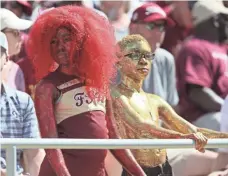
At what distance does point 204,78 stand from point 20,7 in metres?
1.51

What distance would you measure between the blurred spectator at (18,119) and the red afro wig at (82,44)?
0.55 metres

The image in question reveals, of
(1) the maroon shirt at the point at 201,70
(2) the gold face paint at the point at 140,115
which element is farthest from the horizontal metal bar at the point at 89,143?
(1) the maroon shirt at the point at 201,70

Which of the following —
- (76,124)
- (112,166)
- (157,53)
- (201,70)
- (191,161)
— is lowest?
(191,161)

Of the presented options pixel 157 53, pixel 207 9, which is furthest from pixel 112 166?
pixel 207 9

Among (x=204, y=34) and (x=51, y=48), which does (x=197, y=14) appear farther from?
(x=51, y=48)

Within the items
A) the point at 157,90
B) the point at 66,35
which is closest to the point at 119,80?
the point at 66,35

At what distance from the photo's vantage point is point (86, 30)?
430cm

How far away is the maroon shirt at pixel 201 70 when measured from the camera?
605cm

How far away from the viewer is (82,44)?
4.29 meters

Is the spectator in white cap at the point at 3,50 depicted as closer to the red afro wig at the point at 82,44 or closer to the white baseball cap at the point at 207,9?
the red afro wig at the point at 82,44

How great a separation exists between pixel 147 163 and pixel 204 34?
7.14 ft

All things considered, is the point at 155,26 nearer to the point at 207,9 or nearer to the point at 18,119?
the point at 207,9

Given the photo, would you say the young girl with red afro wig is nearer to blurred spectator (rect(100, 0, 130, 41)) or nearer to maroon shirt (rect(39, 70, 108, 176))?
maroon shirt (rect(39, 70, 108, 176))

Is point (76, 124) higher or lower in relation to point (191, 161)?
higher
